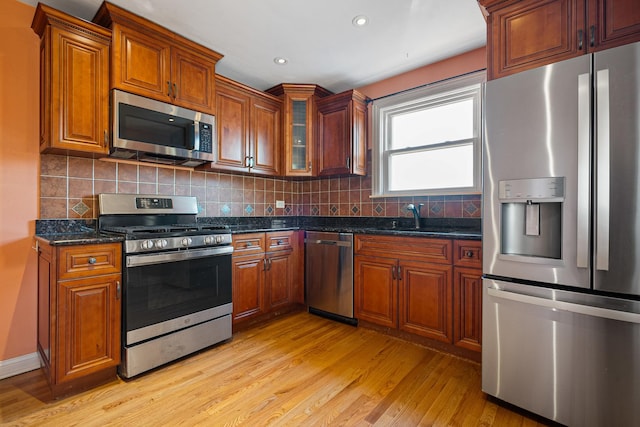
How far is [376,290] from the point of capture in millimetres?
2645

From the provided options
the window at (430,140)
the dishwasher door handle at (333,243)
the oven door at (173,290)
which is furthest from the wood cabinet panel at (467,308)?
the oven door at (173,290)

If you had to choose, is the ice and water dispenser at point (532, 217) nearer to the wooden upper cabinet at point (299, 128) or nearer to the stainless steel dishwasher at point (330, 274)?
the stainless steel dishwasher at point (330, 274)

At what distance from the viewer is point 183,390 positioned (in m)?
1.82

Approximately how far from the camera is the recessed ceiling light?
86.0 inches

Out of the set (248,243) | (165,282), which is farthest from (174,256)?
(248,243)

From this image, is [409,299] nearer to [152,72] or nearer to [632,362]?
[632,362]

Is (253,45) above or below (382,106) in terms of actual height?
above

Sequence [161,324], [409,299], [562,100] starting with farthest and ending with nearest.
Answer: [409,299]
[161,324]
[562,100]

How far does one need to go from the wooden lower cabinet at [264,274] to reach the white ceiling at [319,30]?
5.43 ft

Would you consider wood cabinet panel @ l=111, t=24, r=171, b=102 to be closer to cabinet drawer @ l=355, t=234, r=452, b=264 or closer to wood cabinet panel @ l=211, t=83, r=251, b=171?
wood cabinet panel @ l=211, t=83, r=251, b=171

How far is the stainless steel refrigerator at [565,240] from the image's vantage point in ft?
4.33

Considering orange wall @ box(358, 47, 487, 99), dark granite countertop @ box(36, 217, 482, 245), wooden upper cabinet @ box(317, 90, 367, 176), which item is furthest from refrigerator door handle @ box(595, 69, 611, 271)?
wooden upper cabinet @ box(317, 90, 367, 176)

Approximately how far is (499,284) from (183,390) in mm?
1953

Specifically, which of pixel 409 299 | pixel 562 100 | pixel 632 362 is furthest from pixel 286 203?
pixel 632 362
